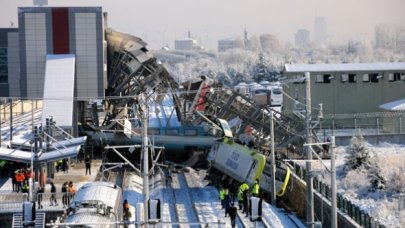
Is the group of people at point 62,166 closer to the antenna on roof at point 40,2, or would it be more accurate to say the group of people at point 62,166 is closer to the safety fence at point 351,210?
the safety fence at point 351,210

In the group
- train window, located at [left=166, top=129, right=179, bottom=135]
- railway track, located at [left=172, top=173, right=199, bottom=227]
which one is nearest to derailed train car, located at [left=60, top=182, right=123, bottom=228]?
railway track, located at [left=172, top=173, right=199, bottom=227]

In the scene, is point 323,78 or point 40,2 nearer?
point 40,2

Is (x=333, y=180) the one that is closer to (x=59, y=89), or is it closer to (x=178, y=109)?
(x=59, y=89)

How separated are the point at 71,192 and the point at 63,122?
15.0 meters

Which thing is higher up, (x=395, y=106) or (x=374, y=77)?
(x=374, y=77)

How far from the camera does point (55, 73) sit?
5294 centimetres

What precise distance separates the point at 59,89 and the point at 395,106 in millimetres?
24568

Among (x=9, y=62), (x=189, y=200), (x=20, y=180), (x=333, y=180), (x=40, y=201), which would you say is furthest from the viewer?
(x=9, y=62)

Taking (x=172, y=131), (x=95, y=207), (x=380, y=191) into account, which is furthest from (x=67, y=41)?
(x=95, y=207)

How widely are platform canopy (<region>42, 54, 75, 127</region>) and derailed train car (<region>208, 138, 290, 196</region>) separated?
11218 mm

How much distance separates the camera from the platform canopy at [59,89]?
5044 cm

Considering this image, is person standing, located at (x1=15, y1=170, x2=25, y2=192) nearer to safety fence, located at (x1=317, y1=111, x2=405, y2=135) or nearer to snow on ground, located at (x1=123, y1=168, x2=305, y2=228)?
snow on ground, located at (x1=123, y1=168, x2=305, y2=228)

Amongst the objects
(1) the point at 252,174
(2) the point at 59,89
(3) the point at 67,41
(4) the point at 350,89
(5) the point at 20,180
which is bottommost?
(5) the point at 20,180

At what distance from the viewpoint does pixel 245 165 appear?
132 ft
